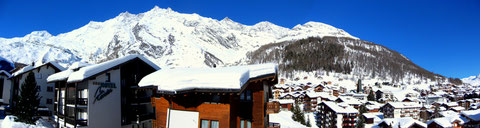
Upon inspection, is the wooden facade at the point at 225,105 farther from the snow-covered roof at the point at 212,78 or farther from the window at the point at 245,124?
the snow-covered roof at the point at 212,78

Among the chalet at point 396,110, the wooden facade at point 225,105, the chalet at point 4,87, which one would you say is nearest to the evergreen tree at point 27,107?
the wooden facade at point 225,105

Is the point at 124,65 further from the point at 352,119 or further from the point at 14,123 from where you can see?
the point at 352,119

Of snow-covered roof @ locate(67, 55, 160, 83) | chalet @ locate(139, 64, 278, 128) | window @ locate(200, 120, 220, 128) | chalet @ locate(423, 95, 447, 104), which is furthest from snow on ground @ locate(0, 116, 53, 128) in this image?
chalet @ locate(423, 95, 447, 104)

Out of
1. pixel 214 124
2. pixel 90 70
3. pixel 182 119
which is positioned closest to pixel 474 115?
pixel 214 124

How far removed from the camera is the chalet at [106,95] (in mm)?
18406

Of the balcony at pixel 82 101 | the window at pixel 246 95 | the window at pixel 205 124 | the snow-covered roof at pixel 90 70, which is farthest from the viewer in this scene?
the balcony at pixel 82 101

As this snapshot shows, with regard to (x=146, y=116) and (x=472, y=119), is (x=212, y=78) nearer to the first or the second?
(x=146, y=116)

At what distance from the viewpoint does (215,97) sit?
13.7m

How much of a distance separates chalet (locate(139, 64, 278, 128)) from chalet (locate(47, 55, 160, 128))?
3.64 meters

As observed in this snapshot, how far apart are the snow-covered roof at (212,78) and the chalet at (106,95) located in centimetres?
364

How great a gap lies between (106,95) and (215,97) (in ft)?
33.6

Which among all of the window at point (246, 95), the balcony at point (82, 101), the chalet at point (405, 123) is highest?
the window at point (246, 95)

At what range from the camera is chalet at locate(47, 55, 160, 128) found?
1841 cm

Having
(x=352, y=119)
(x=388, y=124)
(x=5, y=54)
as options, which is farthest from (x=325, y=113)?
(x=5, y=54)
